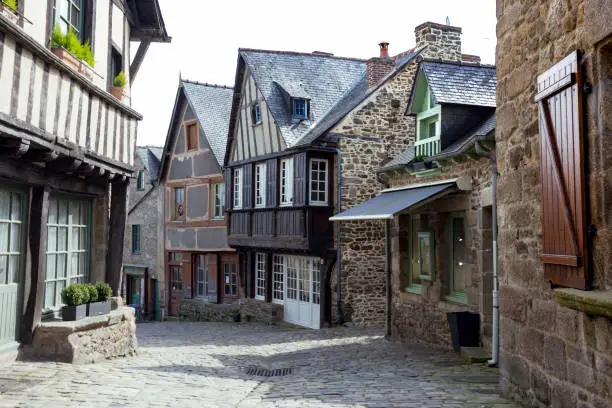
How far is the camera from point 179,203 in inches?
841

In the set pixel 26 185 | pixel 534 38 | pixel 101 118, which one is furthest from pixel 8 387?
pixel 534 38

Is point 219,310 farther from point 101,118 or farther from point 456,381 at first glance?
point 456,381

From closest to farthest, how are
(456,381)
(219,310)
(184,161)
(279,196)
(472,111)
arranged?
(456,381) → (472,111) → (279,196) → (219,310) → (184,161)

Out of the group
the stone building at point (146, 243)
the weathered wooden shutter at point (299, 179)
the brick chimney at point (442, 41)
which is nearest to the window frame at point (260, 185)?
the weathered wooden shutter at point (299, 179)

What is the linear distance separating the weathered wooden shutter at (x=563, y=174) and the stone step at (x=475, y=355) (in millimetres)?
3463

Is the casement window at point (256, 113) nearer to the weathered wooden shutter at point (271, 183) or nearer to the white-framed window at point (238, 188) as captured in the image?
the weathered wooden shutter at point (271, 183)

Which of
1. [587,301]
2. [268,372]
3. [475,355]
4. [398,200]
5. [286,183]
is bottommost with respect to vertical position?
[268,372]

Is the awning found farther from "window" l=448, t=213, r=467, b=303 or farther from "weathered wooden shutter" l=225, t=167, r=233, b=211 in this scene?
"weathered wooden shutter" l=225, t=167, r=233, b=211

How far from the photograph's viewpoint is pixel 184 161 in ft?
69.1

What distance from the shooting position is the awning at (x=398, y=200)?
9.43m

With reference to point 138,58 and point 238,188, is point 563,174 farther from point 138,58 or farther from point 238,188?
point 238,188

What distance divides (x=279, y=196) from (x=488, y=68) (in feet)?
21.3

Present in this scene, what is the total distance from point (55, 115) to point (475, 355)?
18.7 ft

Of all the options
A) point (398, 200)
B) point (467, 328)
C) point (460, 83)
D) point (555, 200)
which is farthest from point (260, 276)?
point (555, 200)
